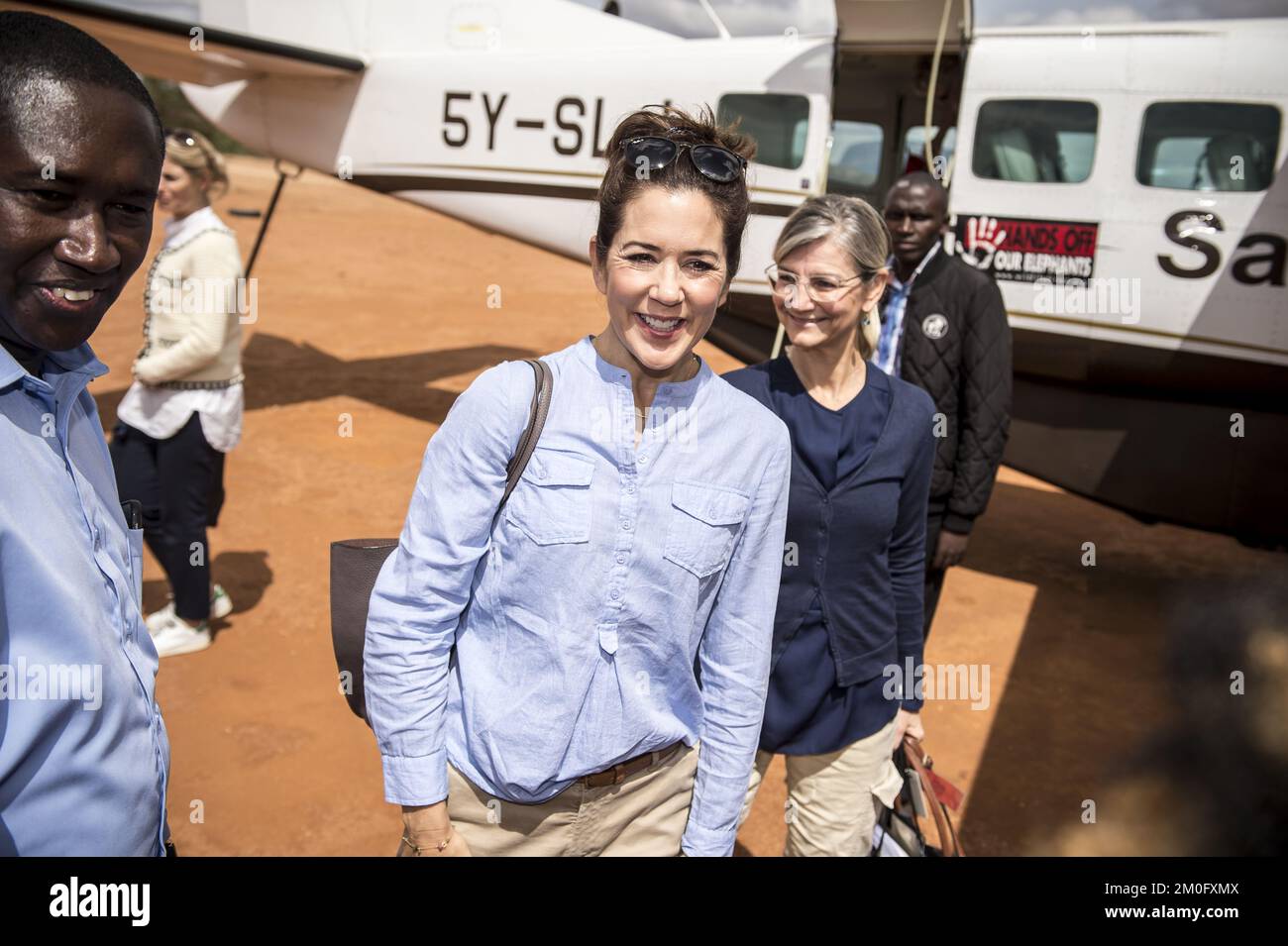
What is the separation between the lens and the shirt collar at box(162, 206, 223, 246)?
4.34 m

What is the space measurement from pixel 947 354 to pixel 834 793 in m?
2.01

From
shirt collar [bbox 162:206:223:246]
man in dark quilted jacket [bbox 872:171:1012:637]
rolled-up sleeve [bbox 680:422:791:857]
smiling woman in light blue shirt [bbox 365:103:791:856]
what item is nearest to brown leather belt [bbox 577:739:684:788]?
smiling woman in light blue shirt [bbox 365:103:791:856]

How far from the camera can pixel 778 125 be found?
745cm

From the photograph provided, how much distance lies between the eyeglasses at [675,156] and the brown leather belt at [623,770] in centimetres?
109

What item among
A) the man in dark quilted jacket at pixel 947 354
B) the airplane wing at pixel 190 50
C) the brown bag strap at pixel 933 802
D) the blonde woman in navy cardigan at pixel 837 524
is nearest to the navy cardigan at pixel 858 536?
the blonde woman in navy cardigan at pixel 837 524

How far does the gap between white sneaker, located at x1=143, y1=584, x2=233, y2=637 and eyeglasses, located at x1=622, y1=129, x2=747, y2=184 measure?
13.8ft

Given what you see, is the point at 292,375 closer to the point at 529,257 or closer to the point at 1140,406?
the point at 1140,406

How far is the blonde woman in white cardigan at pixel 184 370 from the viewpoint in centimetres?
430

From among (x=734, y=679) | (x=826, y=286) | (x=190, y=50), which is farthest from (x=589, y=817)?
(x=190, y=50)

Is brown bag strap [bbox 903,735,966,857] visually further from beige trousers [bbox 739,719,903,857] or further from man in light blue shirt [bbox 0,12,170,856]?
man in light blue shirt [bbox 0,12,170,856]

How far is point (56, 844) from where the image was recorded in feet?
4.01

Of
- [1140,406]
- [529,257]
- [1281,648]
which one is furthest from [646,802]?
[529,257]

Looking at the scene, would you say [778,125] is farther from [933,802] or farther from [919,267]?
[933,802]

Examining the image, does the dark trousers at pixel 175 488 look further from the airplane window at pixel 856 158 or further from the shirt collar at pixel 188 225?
the airplane window at pixel 856 158
